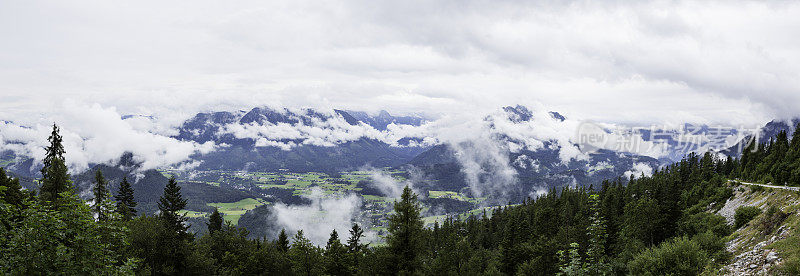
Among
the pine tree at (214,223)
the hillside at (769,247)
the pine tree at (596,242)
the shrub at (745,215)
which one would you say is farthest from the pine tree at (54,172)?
the shrub at (745,215)

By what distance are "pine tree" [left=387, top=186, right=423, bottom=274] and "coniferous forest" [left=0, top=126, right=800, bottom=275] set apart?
0.32 ft

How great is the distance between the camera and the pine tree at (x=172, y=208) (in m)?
45.9

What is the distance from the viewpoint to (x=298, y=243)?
5016 cm

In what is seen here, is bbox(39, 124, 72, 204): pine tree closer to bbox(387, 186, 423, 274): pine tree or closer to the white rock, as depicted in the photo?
bbox(387, 186, 423, 274): pine tree

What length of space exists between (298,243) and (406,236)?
24768 millimetres

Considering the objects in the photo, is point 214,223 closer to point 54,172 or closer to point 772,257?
point 54,172

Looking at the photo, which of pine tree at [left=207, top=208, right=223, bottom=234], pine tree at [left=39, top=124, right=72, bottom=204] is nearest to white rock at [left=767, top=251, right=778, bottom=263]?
pine tree at [left=39, top=124, right=72, bottom=204]

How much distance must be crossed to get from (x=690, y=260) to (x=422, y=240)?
2059cm

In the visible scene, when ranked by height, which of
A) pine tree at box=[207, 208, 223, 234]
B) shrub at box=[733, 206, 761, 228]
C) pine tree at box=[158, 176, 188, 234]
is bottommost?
pine tree at box=[207, 208, 223, 234]

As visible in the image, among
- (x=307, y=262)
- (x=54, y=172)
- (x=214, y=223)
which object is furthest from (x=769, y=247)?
(x=214, y=223)

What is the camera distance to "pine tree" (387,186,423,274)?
104 ft

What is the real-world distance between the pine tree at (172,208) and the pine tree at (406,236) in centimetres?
3244

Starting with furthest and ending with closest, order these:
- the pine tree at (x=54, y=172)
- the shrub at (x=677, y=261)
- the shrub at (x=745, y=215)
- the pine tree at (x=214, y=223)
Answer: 1. the pine tree at (x=214, y=223)
2. the pine tree at (x=54, y=172)
3. the shrub at (x=745, y=215)
4. the shrub at (x=677, y=261)

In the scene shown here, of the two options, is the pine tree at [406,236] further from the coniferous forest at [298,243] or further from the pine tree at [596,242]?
the pine tree at [596,242]
